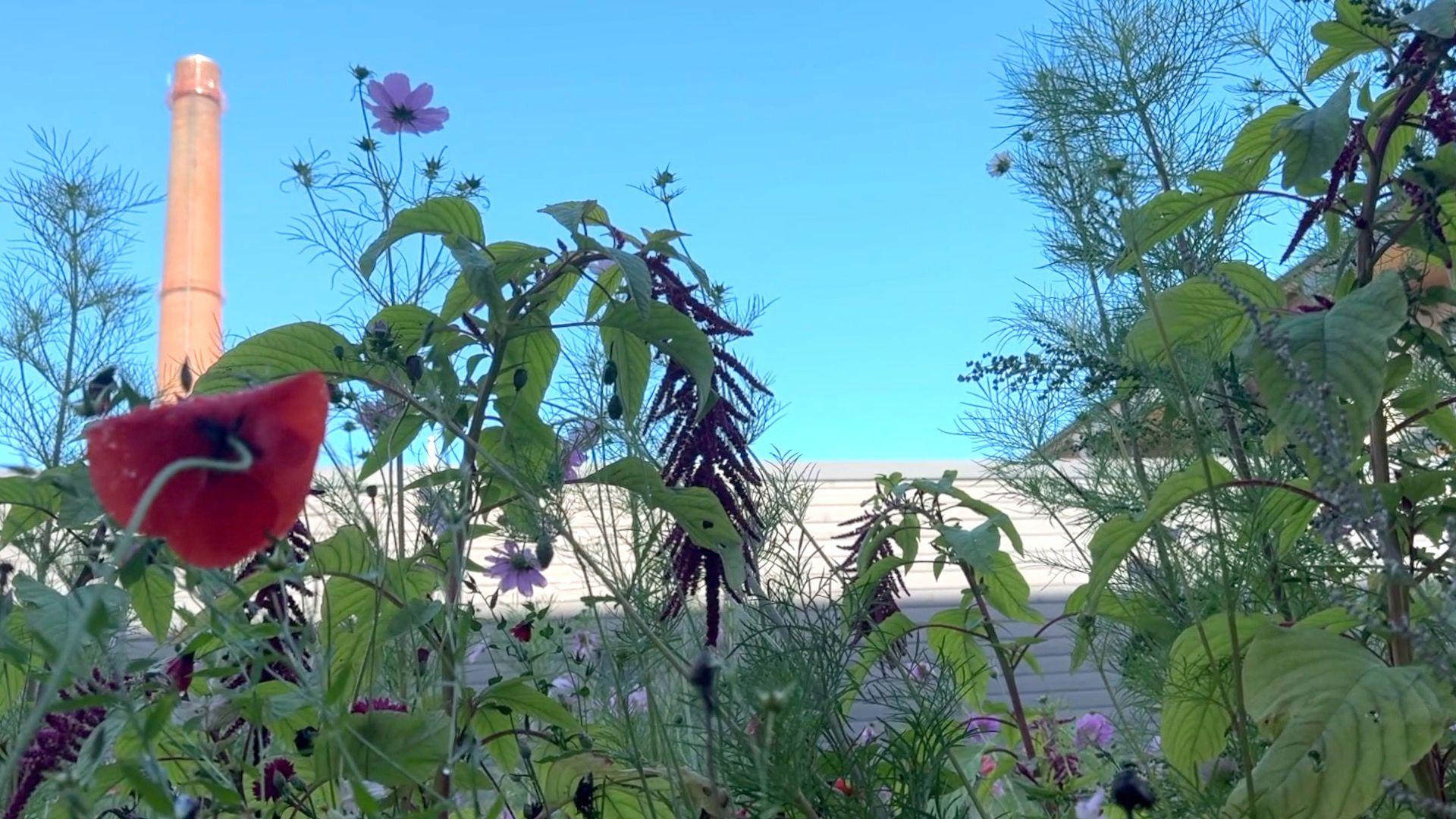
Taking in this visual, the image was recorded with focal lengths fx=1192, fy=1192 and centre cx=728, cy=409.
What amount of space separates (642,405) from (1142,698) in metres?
0.72

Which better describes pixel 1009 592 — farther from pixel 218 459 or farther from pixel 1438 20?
pixel 218 459

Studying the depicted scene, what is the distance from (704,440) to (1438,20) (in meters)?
0.53

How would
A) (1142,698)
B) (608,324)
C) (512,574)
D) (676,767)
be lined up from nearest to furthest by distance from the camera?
(676,767) < (608,324) < (512,574) < (1142,698)

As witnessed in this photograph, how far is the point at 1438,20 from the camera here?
2.32ft

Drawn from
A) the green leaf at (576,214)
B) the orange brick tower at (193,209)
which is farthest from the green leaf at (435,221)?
the orange brick tower at (193,209)

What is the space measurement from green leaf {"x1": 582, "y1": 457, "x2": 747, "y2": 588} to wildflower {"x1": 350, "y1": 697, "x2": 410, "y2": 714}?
0.21m

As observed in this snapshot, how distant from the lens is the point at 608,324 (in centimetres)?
79

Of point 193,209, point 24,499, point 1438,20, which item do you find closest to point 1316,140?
point 1438,20

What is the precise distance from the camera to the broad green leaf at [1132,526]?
727 millimetres

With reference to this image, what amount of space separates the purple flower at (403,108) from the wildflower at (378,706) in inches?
19.3

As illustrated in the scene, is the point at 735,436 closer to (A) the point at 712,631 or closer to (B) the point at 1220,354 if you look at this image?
(A) the point at 712,631

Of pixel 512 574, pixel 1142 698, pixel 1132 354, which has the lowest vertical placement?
pixel 1142 698

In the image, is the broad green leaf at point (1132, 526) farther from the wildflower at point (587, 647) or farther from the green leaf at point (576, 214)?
the wildflower at point (587, 647)

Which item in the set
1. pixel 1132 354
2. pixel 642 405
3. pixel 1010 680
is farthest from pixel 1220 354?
pixel 642 405
